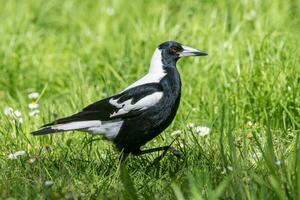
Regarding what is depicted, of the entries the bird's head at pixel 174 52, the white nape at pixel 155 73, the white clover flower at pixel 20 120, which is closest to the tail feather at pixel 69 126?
the white nape at pixel 155 73

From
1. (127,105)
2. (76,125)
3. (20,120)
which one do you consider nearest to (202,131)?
(127,105)

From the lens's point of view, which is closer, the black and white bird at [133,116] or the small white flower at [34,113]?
the black and white bird at [133,116]

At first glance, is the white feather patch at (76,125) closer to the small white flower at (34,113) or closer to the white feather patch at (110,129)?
the white feather patch at (110,129)

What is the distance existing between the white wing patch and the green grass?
21 centimetres

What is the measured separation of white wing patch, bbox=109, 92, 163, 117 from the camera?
4.38 m

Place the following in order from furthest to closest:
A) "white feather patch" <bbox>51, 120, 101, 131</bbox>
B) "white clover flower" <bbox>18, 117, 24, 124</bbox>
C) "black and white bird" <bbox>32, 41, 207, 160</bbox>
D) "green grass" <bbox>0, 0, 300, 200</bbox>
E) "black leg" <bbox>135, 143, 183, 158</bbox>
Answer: "white clover flower" <bbox>18, 117, 24, 124</bbox> → "black and white bird" <bbox>32, 41, 207, 160</bbox> → "white feather patch" <bbox>51, 120, 101, 131</bbox> → "black leg" <bbox>135, 143, 183, 158</bbox> → "green grass" <bbox>0, 0, 300, 200</bbox>

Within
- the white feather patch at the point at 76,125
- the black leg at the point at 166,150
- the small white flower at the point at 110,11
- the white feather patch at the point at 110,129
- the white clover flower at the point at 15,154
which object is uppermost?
the small white flower at the point at 110,11

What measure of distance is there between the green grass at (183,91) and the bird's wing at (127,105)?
0.15m

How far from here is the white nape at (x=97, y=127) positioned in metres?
4.27

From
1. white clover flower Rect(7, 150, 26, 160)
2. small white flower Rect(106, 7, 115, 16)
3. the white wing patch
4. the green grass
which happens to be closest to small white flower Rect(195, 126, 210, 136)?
the green grass

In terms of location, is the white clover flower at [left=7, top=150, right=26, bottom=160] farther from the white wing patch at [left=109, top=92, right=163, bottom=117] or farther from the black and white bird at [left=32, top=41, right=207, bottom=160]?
the white wing patch at [left=109, top=92, right=163, bottom=117]

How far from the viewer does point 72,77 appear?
5.93 metres

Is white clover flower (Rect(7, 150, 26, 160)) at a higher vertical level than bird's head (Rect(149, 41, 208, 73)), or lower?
lower

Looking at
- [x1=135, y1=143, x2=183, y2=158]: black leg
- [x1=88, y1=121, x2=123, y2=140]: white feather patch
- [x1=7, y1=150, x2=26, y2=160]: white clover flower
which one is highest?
[x1=7, y1=150, x2=26, y2=160]: white clover flower
